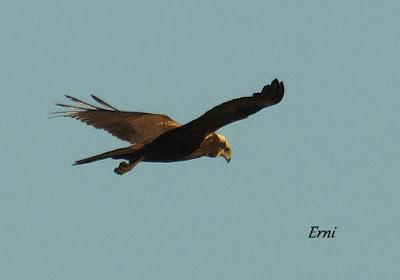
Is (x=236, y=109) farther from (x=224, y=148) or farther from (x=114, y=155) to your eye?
(x=224, y=148)

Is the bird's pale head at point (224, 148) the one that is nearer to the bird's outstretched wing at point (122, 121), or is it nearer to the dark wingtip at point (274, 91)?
the bird's outstretched wing at point (122, 121)

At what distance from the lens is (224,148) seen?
15.7 meters

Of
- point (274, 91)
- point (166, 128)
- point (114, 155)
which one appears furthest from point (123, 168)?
point (274, 91)

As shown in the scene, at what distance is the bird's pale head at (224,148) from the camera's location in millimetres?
15562

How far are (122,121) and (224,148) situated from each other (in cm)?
158

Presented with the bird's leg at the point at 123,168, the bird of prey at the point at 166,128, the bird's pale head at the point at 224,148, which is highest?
the bird's pale head at the point at 224,148

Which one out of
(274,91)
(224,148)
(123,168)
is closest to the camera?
(274,91)

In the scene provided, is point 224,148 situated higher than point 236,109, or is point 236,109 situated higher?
point 224,148

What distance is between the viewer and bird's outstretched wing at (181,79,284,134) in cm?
1281

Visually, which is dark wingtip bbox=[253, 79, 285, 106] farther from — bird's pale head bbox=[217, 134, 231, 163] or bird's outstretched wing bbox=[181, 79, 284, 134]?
bird's pale head bbox=[217, 134, 231, 163]

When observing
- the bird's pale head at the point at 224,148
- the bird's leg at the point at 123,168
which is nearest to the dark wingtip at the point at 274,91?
the bird's leg at the point at 123,168

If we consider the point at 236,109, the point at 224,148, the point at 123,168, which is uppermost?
the point at 224,148

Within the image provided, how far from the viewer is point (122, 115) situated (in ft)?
49.1

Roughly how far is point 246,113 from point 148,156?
1654 mm
